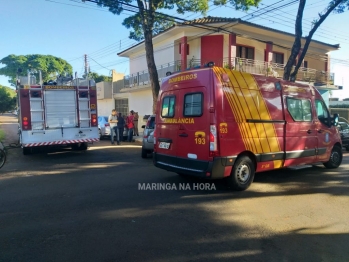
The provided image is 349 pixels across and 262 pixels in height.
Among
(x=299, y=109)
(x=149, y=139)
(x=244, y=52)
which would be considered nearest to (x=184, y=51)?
(x=244, y=52)

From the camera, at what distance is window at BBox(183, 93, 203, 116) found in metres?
5.88

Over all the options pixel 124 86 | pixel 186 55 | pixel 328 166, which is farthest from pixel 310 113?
pixel 124 86

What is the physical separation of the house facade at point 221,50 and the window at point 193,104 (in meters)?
11.3

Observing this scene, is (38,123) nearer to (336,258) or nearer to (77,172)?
(77,172)

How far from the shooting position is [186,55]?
19609 millimetres

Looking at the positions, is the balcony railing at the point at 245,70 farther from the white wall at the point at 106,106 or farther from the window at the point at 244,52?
the white wall at the point at 106,106

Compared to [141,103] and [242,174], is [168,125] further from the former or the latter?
[141,103]

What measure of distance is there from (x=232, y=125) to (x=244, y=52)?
1628 cm

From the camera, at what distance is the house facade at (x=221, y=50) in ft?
60.7

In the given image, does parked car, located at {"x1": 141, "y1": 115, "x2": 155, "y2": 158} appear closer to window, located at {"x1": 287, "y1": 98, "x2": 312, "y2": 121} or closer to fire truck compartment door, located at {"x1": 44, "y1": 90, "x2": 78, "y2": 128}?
fire truck compartment door, located at {"x1": 44, "y1": 90, "x2": 78, "y2": 128}

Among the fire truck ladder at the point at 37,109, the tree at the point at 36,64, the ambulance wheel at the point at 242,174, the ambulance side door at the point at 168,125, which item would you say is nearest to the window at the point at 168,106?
the ambulance side door at the point at 168,125

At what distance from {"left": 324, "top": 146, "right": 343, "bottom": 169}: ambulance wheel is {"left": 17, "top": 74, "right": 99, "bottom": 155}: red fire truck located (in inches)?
323

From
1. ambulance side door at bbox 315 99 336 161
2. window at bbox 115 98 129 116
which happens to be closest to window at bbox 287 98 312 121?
ambulance side door at bbox 315 99 336 161

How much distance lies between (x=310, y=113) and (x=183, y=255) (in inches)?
231
